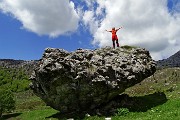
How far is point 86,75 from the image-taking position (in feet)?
125

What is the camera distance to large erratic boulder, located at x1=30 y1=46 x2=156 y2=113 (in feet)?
126

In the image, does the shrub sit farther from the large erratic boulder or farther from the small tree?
the small tree

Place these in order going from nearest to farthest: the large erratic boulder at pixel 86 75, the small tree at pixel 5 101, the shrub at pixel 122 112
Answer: the shrub at pixel 122 112 → the large erratic boulder at pixel 86 75 → the small tree at pixel 5 101

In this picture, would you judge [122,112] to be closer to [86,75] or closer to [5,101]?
[86,75]

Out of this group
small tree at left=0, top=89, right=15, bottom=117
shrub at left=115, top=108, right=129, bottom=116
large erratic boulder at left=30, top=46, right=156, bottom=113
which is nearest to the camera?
shrub at left=115, top=108, right=129, bottom=116

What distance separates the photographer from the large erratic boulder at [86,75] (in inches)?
1510

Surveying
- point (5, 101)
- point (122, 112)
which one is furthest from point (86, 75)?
point (5, 101)

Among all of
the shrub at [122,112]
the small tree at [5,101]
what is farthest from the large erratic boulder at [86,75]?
the small tree at [5,101]

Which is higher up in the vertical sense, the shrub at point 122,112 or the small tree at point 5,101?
the small tree at point 5,101

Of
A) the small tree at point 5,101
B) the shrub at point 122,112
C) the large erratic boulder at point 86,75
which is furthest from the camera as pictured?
the small tree at point 5,101

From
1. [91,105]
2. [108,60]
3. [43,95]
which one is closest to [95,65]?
[108,60]

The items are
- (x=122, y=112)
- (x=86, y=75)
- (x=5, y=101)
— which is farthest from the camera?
(x=5, y=101)

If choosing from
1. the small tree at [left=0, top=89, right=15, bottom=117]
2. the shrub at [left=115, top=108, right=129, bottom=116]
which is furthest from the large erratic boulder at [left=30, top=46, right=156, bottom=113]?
the small tree at [left=0, top=89, right=15, bottom=117]

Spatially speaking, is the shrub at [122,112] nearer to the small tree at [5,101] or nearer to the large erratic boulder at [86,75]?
the large erratic boulder at [86,75]
